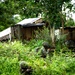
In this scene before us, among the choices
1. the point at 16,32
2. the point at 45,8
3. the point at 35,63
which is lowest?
the point at 35,63

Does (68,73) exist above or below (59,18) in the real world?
below

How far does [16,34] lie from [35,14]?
1.88 m

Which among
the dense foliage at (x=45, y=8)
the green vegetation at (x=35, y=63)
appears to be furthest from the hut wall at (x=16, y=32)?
the green vegetation at (x=35, y=63)

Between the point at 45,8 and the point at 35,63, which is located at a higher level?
the point at 45,8

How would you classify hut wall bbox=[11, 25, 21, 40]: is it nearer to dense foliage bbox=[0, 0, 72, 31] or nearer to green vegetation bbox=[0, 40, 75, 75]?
dense foliage bbox=[0, 0, 72, 31]

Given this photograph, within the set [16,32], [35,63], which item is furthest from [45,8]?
[35,63]

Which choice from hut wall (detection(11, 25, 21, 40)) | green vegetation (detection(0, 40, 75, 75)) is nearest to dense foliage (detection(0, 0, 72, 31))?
hut wall (detection(11, 25, 21, 40))

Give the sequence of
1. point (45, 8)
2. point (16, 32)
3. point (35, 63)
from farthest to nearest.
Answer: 1. point (16, 32)
2. point (45, 8)
3. point (35, 63)

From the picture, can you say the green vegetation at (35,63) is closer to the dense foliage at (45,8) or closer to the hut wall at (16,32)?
the dense foliage at (45,8)

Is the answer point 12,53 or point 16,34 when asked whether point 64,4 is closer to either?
point 16,34

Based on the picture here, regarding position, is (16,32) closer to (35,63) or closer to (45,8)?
(45,8)

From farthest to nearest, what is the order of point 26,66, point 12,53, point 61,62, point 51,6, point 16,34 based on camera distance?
point 16,34, point 51,6, point 12,53, point 61,62, point 26,66

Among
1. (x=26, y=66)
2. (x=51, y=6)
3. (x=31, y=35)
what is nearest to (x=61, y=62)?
(x=26, y=66)

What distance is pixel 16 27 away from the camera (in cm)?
1730
